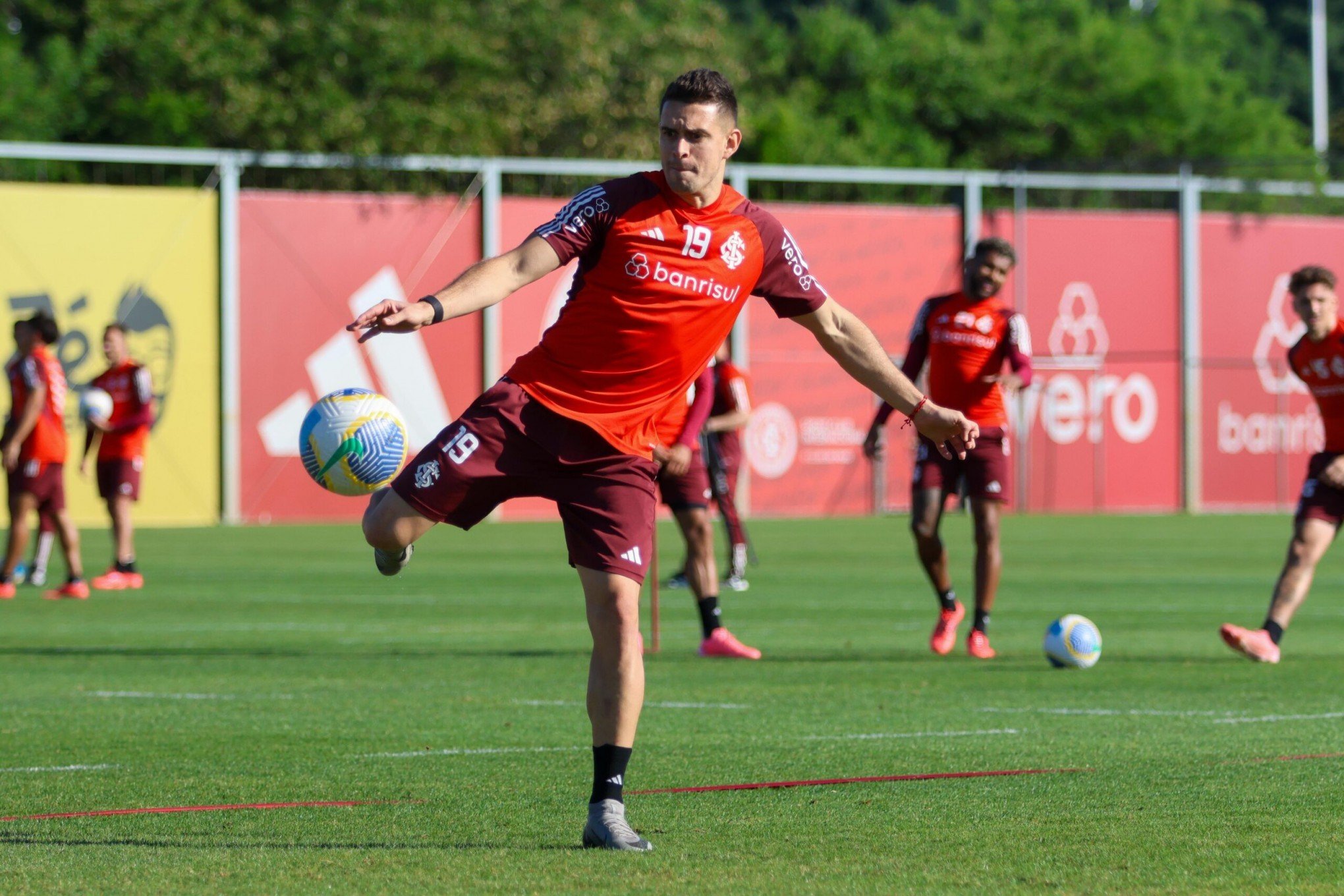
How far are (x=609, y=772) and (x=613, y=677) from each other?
28cm

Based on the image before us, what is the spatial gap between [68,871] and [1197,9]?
76.7 metres

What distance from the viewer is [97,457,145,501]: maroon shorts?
1795 centimetres

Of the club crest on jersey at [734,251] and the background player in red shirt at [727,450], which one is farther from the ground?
the club crest on jersey at [734,251]

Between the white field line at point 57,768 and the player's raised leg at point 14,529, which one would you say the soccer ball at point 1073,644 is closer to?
the white field line at point 57,768

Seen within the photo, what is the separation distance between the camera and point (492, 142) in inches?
1652

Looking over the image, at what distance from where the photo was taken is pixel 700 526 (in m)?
12.7

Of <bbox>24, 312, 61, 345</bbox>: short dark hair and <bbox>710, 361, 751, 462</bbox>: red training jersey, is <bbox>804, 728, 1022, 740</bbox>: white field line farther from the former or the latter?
<bbox>24, 312, 61, 345</bbox>: short dark hair

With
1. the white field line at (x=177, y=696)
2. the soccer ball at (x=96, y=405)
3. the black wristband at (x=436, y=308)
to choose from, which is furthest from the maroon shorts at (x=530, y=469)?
the soccer ball at (x=96, y=405)

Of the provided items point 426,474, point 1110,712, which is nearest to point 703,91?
point 426,474

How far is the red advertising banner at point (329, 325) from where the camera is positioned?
34.1 metres

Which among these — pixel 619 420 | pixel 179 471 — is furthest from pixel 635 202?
pixel 179 471

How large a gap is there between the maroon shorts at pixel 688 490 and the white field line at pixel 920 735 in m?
4.35

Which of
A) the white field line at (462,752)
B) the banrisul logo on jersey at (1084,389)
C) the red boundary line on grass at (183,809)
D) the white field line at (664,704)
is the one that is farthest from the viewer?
the banrisul logo on jersey at (1084,389)

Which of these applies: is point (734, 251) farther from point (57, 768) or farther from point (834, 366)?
point (834, 366)
